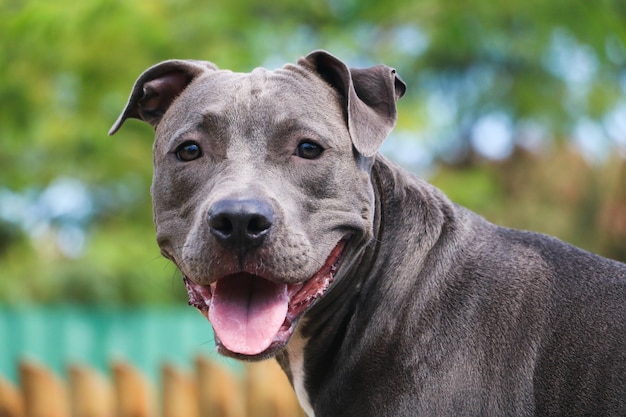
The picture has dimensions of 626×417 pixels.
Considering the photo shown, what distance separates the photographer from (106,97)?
31.9 feet

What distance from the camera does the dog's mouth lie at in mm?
3498

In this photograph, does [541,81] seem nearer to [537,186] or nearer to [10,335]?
[537,186]

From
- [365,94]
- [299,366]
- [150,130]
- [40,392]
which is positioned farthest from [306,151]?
[150,130]

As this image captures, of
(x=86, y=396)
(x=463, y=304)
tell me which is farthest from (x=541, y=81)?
(x=463, y=304)

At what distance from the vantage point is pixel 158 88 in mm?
4383

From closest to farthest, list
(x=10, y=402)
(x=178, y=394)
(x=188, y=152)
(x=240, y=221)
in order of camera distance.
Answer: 1. (x=240, y=221)
2. (x=188, y=152)
3. (x=10, y=402)
4. (x=178, y=394)

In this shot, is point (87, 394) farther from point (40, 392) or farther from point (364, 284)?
point (364, 284)

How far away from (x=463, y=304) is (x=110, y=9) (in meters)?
5.55

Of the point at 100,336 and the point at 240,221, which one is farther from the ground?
the point at 240,221

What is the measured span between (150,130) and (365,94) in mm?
6203

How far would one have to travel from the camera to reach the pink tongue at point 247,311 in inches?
138

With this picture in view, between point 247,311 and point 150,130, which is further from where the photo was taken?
point 150,130

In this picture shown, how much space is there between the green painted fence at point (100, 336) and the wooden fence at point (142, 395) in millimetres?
5207

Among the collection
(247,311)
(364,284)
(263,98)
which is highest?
(263,98)
